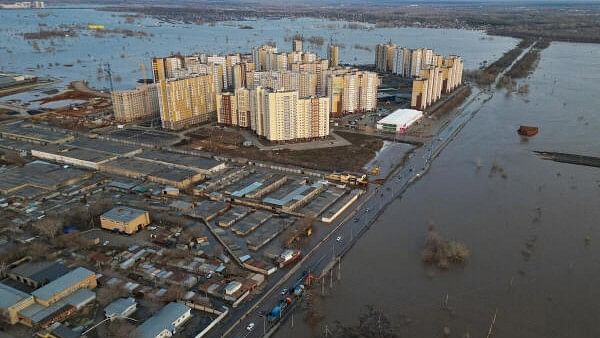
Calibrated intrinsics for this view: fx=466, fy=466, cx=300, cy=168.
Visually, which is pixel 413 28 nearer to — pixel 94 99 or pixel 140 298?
pixel 94 99

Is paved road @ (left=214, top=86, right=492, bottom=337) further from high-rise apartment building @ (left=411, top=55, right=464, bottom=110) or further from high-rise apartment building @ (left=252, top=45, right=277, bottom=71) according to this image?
high-rise apartment building @ (left=252, top=45, right=277, bottom=71)

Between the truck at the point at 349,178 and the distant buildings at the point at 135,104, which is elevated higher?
the distant buildings at the point at 135,104

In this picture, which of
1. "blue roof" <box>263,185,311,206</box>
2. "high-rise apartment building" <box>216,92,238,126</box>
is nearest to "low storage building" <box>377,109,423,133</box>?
"high-rise apartment building" <box>216,92,238,126</box>

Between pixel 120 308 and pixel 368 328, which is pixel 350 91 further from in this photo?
pixel 120 308

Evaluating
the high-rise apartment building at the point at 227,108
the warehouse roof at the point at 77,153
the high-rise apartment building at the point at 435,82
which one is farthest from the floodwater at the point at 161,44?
the warehouse roof at the point at 77,153

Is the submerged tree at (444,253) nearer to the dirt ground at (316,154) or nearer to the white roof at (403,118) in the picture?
the dirt ground at (316,154)

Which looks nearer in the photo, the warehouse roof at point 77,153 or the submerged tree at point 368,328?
the submerged tree at point 368,328

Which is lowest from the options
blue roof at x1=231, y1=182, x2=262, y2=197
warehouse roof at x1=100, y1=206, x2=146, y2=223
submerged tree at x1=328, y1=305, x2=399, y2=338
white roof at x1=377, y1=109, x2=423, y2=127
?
submerged tree at x1=328, y1=305, x2=399, y2=338
